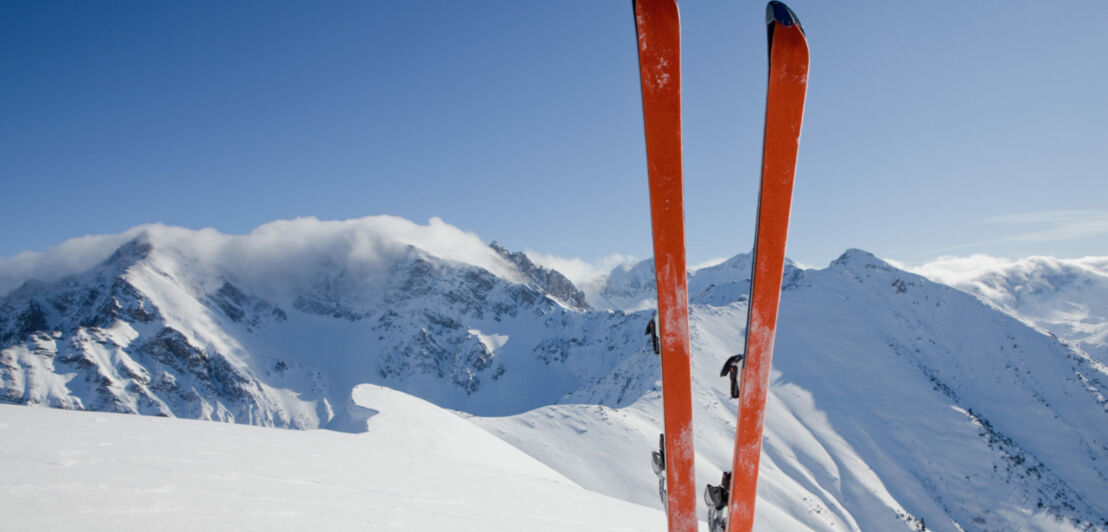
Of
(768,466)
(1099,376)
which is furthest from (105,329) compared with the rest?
(1099,376)

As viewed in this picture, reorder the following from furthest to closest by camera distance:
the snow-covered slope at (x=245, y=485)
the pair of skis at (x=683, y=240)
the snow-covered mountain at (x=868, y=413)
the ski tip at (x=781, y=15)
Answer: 1. the snow-covered mountain at (x=868, y=413)
2. the snow-covered slope at (x=245, y=485)
3. the pair of skis at (x=683, y=240)
4. the ski tip at (x=781, y=15)

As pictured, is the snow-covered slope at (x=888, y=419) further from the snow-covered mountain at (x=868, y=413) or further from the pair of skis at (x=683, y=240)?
the pair of skis at (x=683, y=240)

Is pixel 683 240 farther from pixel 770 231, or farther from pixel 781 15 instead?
pixel 781 15

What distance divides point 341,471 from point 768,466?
6015 centimetres

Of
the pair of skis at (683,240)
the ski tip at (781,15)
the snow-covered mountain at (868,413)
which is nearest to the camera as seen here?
the ski tip at (781,15)

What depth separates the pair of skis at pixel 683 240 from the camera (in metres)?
3.16

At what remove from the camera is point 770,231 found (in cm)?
331

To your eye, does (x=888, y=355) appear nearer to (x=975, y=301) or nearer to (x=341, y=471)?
(x=975, y=301)

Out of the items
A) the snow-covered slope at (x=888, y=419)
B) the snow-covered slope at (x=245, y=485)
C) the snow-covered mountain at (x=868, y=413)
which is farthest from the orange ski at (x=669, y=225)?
the snow-covered slope at (x=888, y=419)

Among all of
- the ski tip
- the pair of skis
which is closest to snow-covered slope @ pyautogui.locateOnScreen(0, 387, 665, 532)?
the pair of skis

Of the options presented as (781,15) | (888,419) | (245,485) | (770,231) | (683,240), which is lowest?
(245,485)

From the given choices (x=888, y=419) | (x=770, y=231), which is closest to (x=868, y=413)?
(x=888, y=419)

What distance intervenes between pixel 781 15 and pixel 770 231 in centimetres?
135

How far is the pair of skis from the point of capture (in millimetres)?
3164
